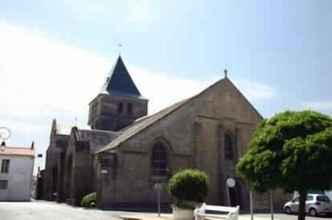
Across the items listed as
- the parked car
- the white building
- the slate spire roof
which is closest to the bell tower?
the slate spire roof

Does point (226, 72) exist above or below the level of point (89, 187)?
above

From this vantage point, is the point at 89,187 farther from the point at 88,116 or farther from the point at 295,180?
the point at 295,180

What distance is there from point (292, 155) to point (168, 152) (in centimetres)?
2027

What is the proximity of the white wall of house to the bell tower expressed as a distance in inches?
374

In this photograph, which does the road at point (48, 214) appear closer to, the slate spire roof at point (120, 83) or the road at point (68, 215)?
the road at point (68, 215)

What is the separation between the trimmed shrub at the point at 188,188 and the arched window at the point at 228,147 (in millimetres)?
16232

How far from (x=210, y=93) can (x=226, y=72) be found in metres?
2.73

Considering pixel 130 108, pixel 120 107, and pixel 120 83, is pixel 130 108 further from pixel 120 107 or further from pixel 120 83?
pixel 120 83

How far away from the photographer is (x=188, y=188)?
21.4 meters

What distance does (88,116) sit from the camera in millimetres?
58219

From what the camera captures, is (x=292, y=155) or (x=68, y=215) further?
(x=68, y=215)

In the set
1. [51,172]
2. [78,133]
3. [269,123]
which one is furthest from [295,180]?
[51,172]

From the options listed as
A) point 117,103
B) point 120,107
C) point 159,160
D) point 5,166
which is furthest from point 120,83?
point 159,160

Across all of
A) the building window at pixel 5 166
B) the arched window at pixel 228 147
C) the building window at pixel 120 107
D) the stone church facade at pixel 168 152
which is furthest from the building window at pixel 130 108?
the arched window at pixel 228 147
